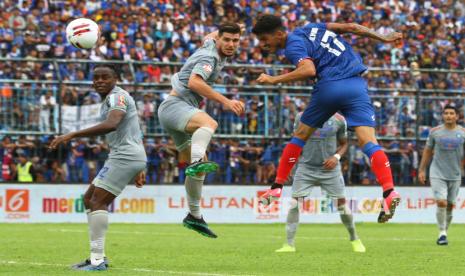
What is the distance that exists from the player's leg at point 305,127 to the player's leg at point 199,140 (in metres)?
0.92

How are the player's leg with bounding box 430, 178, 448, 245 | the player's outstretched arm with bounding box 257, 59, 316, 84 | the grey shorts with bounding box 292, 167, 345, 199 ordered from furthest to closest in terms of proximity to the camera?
the player's leg with bounding box 430, 178, 448, 245 → the grey shorts with bounding box 292, 167, 345, 199 → the player's outstretched arm with bounding box 257, 59, 316, 84

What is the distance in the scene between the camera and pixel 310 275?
1127 centimetres

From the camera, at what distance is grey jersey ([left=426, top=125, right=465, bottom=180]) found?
60.2 ft

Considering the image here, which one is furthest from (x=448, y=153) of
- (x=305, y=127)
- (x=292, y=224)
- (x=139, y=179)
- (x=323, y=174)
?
(x=139, y=179)

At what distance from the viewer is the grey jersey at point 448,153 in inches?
722

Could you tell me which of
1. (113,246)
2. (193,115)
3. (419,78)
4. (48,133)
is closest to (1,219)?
(48,133)

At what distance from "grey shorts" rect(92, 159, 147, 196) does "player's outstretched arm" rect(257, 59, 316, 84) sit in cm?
200

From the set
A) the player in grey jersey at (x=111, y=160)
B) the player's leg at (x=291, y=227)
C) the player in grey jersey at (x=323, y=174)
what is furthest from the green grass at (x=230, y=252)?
the player in grey jersey at (x=323, y=174)

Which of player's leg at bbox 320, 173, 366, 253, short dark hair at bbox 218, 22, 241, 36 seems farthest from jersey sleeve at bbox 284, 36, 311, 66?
player's leg at bbox 320, 173, 366, 253

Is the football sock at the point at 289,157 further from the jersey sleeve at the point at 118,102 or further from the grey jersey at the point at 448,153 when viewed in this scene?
the grey jersey at the point at 448,153

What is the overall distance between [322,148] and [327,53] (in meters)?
5.34

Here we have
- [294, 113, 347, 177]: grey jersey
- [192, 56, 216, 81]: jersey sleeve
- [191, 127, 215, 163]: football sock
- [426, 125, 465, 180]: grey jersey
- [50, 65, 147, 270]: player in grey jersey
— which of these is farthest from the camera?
[426, 125, 465, 180]: grey jersey

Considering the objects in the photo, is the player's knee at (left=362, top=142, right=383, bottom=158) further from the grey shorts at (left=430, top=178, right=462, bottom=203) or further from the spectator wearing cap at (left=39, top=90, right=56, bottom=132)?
the spectator wearing cap at (left=39, top=90, right=56, bottom=132)

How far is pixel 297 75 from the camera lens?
11195 mm
